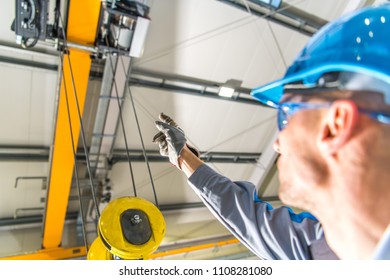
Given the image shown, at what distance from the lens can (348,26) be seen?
0.87 m

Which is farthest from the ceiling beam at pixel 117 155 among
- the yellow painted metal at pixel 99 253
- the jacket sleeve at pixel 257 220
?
the jacket sleeve at pixel 257 220

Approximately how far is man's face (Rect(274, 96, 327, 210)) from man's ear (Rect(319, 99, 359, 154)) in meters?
0.03

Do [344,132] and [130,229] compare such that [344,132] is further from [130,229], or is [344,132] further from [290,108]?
[130,229]

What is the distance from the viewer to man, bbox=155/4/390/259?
750mm

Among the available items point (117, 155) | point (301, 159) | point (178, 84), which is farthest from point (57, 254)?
point (301, 159)

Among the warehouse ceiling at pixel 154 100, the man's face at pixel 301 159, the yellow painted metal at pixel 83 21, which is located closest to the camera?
the man's face at pixel 301 159

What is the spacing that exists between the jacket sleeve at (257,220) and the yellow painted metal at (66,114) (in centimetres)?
140

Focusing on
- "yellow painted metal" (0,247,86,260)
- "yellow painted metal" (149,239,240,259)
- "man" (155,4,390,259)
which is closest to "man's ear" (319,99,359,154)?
→ "man" (155,4,390,259)

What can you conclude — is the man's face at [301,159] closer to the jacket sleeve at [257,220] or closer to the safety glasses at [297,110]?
the safety glasses at [297,110]

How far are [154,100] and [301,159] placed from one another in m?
3.51

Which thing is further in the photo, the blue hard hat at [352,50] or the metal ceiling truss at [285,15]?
the metal ceiling truss at [285,15]

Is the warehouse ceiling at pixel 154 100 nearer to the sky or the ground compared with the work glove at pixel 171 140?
nearer to the sky

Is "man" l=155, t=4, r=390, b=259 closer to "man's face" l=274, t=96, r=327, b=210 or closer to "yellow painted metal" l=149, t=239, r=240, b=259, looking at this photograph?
"man's face" l=274, t=96, r=327, b=210

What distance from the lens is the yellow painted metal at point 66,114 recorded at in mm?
2602
